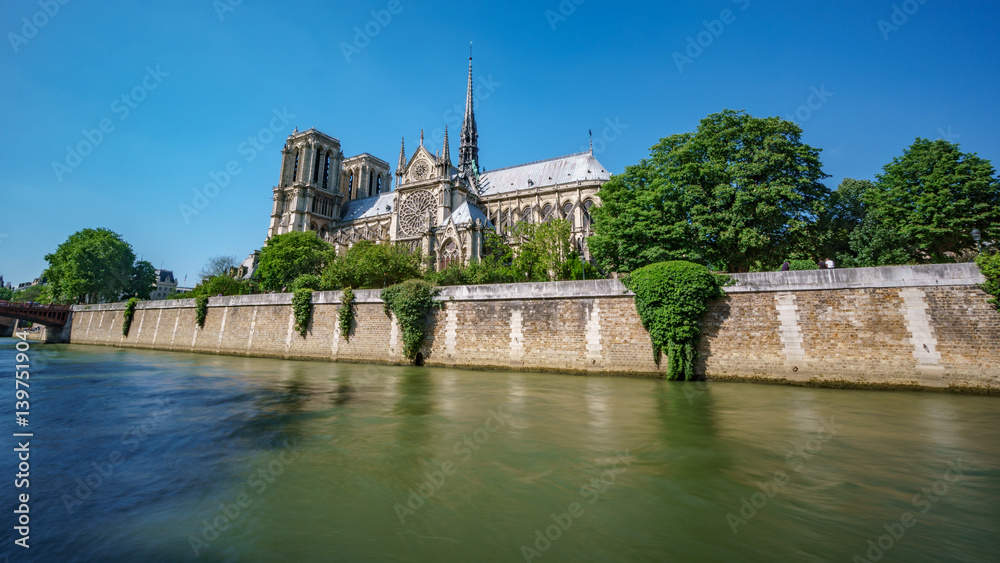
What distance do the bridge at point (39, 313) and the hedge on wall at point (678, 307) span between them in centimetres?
4717

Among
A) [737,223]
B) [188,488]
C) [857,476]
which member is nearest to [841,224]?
[737,223]

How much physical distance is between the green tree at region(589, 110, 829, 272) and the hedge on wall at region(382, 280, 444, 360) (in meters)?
10.2

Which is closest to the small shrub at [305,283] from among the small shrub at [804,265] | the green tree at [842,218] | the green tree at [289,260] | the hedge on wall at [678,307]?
the green tree at [289,260]

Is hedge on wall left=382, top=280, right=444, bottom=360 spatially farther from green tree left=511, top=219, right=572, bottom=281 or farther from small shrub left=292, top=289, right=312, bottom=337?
green tree left=511, top=219, right=572, bottom=281

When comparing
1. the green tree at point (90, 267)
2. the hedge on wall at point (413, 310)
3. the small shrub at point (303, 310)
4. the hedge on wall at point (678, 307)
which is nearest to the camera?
the hedge on wall at point (678, 307)

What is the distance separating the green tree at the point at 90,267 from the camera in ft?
155

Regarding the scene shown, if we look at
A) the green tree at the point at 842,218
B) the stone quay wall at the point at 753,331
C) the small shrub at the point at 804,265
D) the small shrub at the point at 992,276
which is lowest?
the stone quay wall at the point at 753,331

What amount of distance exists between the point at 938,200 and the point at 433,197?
→ 41872mm

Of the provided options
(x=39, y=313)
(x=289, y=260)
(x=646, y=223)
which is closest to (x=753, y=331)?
(x=646, y=223)

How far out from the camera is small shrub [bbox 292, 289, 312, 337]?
→ 2242cm

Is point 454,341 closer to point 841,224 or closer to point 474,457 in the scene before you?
point 474,457

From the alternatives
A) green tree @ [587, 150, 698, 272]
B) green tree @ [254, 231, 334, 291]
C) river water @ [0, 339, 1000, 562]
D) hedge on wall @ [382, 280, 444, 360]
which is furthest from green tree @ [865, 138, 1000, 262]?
green tree @ [254, 231, 334, 291]

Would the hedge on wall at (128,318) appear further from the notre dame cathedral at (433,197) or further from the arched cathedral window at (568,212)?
the arched cathedral window at (568,212)

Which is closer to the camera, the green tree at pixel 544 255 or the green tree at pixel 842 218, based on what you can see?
the green tree at pixel 842 218
